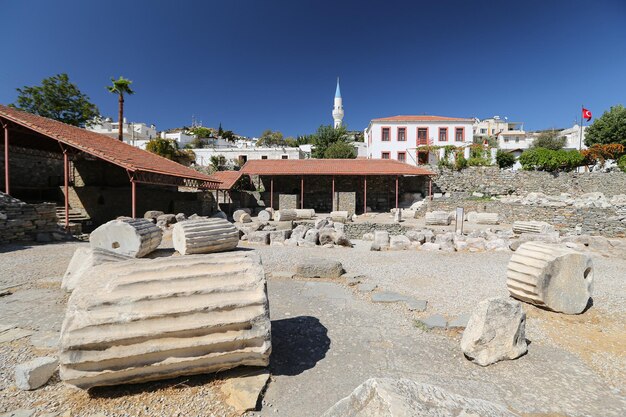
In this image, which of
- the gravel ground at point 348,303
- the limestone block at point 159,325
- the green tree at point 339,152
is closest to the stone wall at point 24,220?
the gravel ground at point 348,303

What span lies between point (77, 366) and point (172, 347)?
2.30 ft

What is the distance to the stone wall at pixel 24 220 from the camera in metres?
9.88

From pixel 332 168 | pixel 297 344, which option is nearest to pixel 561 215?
pixel 332 168

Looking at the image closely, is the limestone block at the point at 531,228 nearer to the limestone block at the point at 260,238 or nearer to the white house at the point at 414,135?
the limestone block at the point at 260,238

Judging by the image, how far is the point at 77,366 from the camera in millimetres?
2318

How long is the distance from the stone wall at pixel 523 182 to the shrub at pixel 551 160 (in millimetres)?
Result: 1151

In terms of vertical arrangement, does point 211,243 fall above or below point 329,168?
below

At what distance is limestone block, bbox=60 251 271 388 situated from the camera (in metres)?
2.34

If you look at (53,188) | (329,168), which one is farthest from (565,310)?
(53,188)

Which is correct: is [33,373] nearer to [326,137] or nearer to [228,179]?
[228,179]

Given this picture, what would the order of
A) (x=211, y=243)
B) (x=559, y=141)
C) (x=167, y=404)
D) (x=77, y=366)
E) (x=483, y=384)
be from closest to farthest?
(x=77, y=366) → (x=167, y=404) → (x=483, y=384) → (x=211, y=243) → (x=559, y=141)

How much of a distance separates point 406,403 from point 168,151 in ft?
116

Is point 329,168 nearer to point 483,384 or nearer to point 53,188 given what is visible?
point 53,188

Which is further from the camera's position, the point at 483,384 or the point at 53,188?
the point at 53,188
